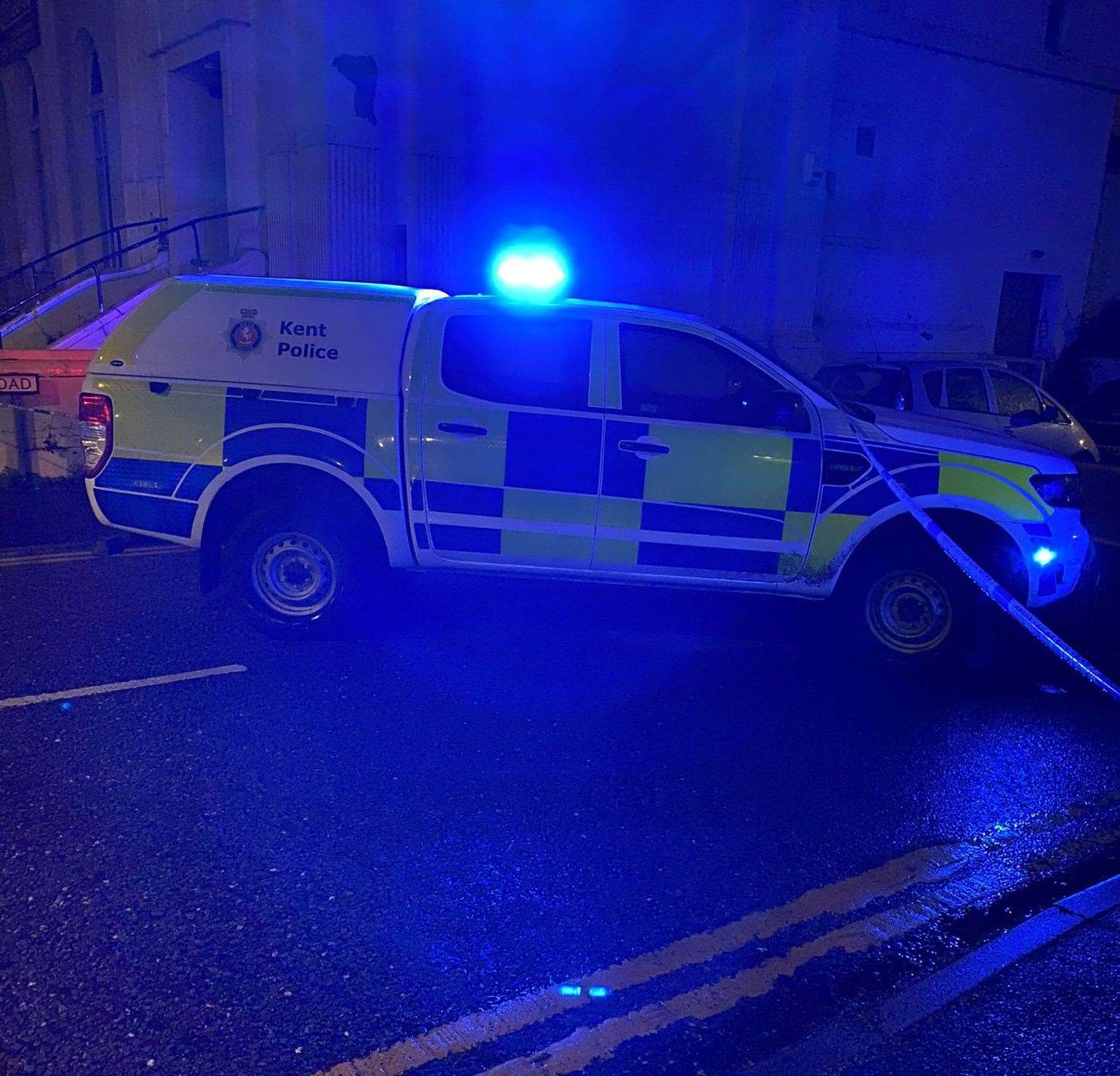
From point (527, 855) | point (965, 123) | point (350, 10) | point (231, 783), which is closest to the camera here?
point (527, 855)

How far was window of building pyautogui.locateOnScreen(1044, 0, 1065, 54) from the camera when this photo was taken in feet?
63.2

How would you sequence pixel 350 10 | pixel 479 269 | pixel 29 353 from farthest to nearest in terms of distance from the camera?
pixel 479 269, pixel 350 10, pixel 29 353

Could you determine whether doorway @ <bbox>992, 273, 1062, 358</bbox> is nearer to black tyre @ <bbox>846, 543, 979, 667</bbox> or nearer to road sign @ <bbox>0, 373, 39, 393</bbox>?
black tyre @ <bbox>846, 543, 979, 667</bbox>

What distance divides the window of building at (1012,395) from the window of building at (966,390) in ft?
0.57

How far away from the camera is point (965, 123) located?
60.5ft

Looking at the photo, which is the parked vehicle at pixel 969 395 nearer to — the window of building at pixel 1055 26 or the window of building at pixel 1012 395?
the window of building at pixel 1012 395

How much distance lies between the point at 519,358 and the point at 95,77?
17.6 metres

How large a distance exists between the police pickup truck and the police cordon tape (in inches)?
1.8

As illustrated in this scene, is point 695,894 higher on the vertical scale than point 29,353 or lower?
lower

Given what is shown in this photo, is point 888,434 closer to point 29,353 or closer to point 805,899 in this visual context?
point 805,899

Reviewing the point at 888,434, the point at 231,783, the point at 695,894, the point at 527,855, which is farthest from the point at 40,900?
the point at 888,434

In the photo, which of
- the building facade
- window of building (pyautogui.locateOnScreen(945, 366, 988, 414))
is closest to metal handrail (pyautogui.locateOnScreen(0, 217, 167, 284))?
the building facade

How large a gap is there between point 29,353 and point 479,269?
18.5 ft

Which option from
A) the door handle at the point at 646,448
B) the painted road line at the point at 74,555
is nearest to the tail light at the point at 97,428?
the painted road line at the point at 74,555
